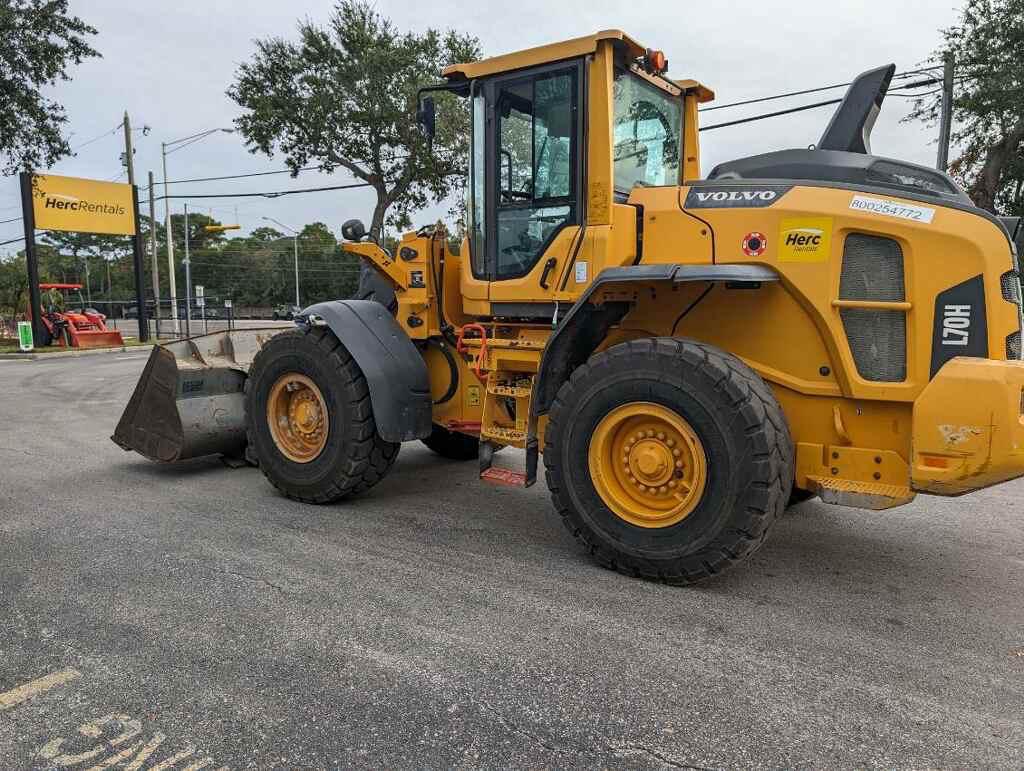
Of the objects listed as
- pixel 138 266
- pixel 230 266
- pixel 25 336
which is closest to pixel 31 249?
pixel 25 336

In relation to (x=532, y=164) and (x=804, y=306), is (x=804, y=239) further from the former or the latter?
(x=532, y=164)

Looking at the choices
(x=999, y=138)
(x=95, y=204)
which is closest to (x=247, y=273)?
(x=95, y=204)

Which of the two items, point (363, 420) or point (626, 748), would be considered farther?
point (363, 420)

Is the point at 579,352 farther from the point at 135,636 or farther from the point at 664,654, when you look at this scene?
the point at 135,636

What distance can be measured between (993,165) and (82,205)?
26038 millimetres

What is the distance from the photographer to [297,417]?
552 centimetres

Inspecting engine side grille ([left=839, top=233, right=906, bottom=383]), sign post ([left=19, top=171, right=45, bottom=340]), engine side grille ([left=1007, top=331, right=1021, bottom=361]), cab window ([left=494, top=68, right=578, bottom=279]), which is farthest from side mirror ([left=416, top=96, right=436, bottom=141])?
sign post ([left=19, top=171, right=45, bottom=340])

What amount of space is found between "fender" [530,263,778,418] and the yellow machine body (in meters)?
0.04

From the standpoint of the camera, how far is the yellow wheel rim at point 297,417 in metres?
5.37

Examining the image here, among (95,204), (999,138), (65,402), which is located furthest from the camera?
(95,204)

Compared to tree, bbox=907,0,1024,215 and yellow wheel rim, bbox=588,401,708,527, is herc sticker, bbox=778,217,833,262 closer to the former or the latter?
yellow wheel rim, bbox=588,401,708,527

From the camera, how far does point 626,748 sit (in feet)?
8.16

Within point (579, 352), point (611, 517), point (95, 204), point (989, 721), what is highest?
point (95, 204)

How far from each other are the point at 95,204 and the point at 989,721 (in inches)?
1061
